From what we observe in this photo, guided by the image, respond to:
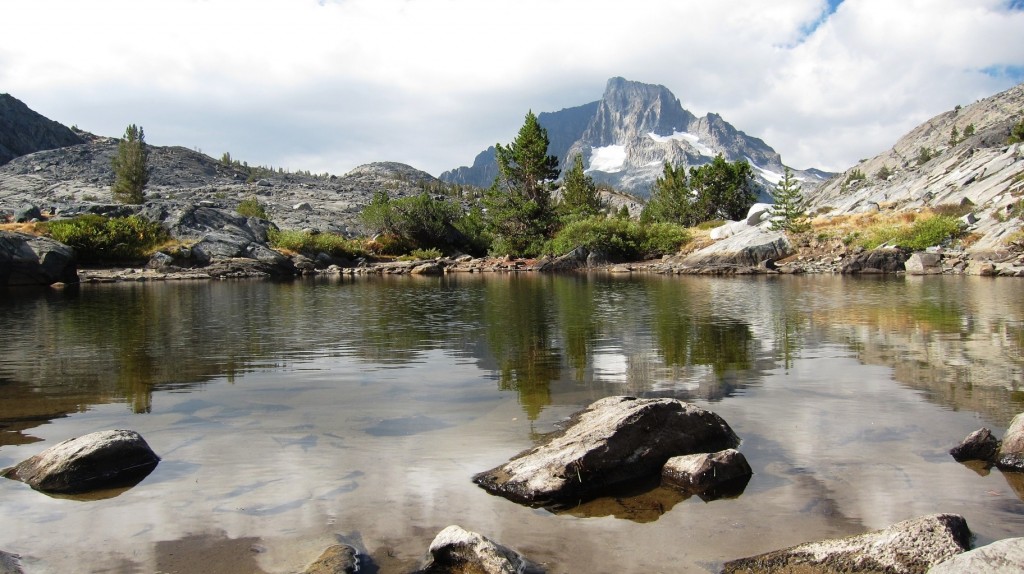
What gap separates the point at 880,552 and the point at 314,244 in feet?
227

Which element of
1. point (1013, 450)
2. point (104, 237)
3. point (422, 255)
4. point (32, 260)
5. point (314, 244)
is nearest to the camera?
point (1013, 450)

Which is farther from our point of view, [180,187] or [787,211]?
[180,187]

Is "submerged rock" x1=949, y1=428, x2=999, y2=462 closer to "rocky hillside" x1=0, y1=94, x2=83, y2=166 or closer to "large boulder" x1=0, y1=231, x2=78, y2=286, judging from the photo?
"large boulder" x1=0, y1=231, x2=78, y2=286

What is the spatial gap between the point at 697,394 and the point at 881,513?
494 centimetres

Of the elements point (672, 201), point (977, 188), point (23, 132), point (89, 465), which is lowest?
point (89, 465)

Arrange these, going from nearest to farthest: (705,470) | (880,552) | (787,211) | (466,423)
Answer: (880,552)
(705,470)
(466,423)
(787,211)

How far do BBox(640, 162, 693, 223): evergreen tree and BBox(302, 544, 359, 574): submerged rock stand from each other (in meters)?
80.8

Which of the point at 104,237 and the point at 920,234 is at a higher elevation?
the point at 104,237

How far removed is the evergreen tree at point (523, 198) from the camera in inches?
2980

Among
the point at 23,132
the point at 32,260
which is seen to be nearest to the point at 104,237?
the point at 32,260

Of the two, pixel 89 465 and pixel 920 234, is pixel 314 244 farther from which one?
pixel 89 465

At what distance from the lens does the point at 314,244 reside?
69.2 meters

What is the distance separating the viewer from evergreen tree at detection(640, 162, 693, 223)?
87.4m

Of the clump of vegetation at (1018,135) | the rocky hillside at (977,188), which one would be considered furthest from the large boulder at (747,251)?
the clump of vegetation at (1018,135)
